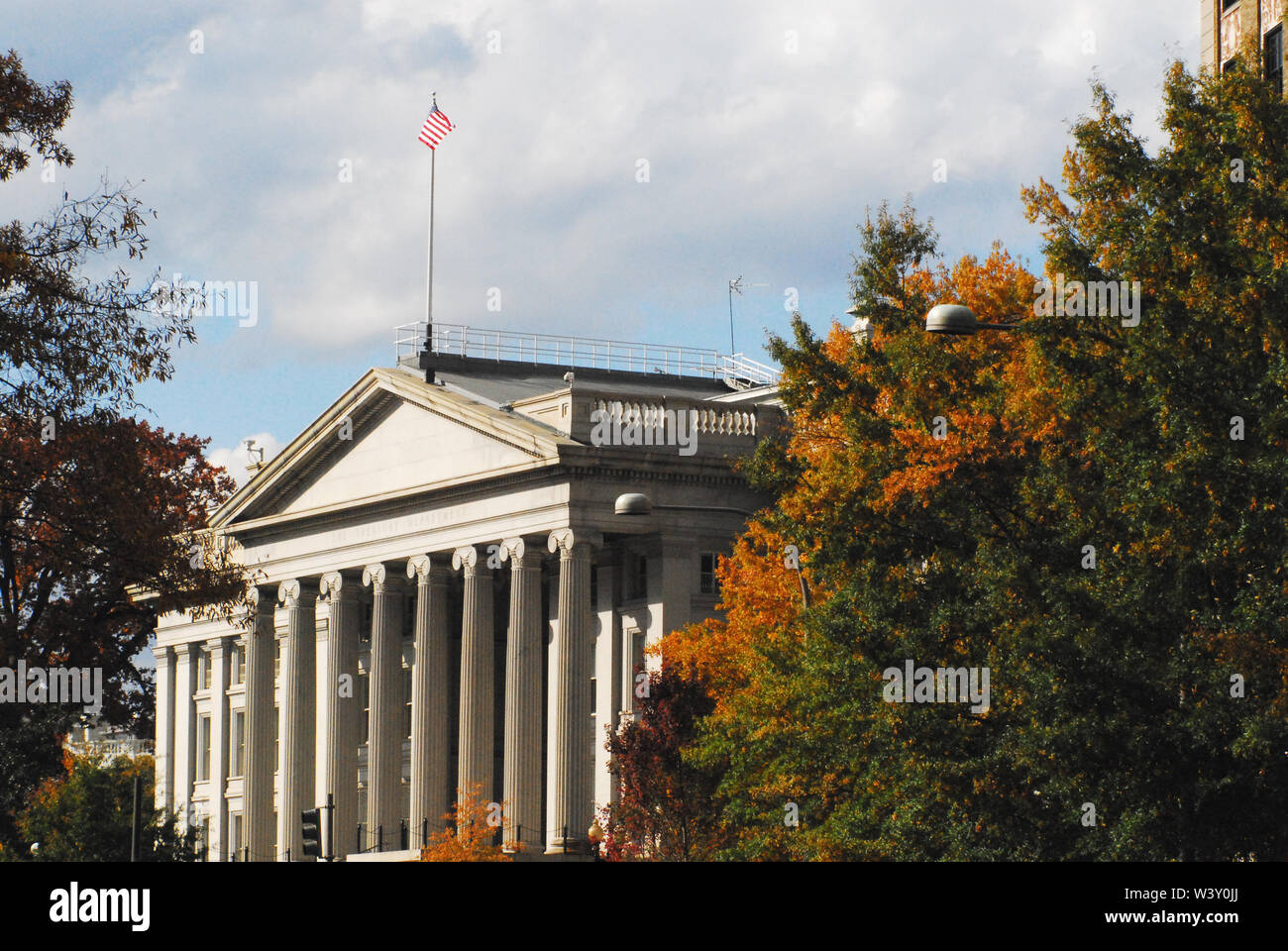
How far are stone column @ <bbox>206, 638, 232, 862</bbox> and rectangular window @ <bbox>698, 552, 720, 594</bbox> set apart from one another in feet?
98.1

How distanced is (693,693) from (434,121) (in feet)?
77.0

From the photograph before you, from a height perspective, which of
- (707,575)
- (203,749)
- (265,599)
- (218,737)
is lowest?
(203,749)

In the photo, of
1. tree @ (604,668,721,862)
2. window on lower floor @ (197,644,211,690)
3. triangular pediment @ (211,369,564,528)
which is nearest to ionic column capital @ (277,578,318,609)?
triangular pediment @ (211,369,564,528)

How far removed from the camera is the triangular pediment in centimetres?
6888

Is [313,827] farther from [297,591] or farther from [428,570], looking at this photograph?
[297,591]

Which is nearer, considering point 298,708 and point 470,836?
point 470,836

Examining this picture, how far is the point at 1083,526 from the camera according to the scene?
3141 cm

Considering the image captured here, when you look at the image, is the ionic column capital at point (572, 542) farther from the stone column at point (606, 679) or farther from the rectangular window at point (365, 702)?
the rectangular window at point (365, 702)

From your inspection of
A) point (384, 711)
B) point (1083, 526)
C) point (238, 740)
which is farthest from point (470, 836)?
point (1083, 526)

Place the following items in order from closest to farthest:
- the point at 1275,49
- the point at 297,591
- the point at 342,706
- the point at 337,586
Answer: the point at 1275,49, the point at 342,706, the point at 337,586, the point at 297,591

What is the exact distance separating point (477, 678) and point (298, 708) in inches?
504

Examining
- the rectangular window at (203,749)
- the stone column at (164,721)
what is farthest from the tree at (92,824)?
the stone column at (164,721)
